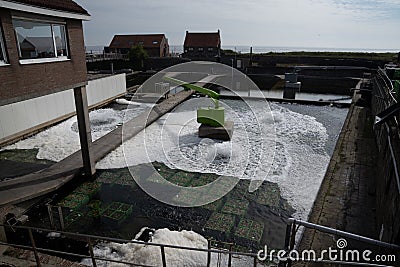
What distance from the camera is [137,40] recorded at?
46812 millimetres

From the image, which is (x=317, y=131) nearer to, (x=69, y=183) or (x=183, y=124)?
(x=183, y=124)

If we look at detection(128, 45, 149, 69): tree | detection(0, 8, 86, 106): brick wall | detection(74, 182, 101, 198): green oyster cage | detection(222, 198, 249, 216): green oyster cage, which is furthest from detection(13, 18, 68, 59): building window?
detection(128, 45, 149, 69): tree

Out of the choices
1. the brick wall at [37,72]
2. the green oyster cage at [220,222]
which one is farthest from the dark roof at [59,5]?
the green oyster cage at [220,222]

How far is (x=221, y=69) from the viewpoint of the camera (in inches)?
1394

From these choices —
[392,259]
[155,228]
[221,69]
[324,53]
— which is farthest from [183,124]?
[324,53]

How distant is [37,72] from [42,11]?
1352mm

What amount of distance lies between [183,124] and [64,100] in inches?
266

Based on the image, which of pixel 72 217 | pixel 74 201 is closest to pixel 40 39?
pixel 74 201

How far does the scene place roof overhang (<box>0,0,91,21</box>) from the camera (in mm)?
5495

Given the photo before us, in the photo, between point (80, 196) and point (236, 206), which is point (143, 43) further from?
point (236, 206)

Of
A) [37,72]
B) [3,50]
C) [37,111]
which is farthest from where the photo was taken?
[37,111]

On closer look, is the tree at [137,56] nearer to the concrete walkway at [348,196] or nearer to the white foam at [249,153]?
the white foam at [249,153]

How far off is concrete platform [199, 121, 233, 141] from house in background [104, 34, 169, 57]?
1411 inches

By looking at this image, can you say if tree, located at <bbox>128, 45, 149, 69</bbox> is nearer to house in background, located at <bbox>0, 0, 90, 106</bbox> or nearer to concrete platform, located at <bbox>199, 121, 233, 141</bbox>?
concrete platform, located at <bbox>199, 121, 233, 141</bbox>
